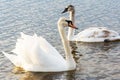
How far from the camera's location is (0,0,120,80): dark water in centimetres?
1246

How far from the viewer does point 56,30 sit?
17172mm

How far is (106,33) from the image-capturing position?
640 inches

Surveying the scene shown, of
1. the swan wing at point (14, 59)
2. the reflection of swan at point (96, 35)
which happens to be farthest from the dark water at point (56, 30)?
the reflection of swan at point (96, 35)

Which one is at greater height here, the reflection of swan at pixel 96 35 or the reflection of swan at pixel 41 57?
the reflection of swan at pixel 41 57

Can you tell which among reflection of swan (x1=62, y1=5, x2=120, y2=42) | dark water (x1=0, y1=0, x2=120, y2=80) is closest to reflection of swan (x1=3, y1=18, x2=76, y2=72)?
dark water (x1=0, y1=0, x2=120, y2=80)

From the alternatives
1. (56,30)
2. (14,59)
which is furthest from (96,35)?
(14,59)

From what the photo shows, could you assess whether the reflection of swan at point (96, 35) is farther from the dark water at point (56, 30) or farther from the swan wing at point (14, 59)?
the swan wing at point (14, 59)

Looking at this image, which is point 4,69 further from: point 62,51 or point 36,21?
Answer: point 36,21

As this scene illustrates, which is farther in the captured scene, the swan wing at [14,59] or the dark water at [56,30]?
the swan wing at [14,59]

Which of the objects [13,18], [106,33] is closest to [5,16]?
[13,18]

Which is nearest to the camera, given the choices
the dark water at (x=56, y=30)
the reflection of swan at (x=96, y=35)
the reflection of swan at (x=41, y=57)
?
the dark water at (x=56, y=30)

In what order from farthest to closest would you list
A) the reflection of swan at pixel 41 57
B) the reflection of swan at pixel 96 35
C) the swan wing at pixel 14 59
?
the reflection of swan at pixel 96 35 < the swan wing at pixel 14 59 < the reflection of swan at pixel 41 57

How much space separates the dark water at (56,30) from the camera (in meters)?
12.5

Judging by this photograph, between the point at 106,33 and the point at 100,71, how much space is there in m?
4.13
